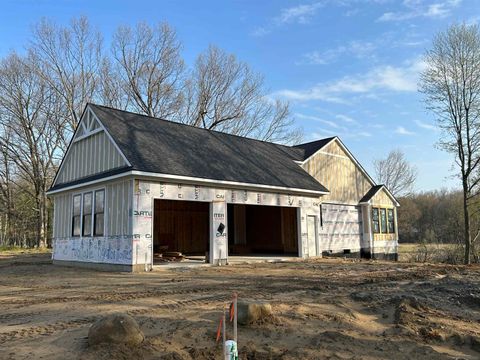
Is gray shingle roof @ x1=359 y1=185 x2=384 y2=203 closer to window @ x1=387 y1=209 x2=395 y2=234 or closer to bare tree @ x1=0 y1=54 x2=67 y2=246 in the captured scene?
window @ x1=387 y1=209 x2=395 y2=234

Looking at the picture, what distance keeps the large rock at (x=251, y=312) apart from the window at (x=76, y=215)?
12303 millimetres

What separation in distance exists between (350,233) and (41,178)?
29.4 metres

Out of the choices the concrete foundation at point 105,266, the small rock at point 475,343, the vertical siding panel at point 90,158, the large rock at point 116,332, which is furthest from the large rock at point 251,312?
the vertical siding panel at point 90,158

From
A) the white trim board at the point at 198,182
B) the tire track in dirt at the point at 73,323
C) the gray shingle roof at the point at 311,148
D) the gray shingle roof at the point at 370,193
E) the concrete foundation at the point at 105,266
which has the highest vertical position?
the gray shingle roof at the point at 311,148

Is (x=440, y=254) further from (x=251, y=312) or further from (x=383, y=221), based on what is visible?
(x=251, y=312)

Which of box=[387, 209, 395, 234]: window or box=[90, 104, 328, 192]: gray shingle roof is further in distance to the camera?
box=[387, 209, 395, 234]: window

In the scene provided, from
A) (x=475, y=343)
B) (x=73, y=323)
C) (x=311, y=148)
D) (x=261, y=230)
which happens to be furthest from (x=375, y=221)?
(x=73, y=323)

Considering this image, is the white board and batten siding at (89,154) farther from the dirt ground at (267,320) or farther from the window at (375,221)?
the window at (375,221)

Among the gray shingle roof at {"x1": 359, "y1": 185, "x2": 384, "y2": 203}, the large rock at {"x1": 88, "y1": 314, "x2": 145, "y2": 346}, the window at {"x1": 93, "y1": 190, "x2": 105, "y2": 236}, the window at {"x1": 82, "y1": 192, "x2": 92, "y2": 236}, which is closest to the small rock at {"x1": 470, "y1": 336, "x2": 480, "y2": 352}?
the large rock at {"x1": 88, "y1": 314, "x2": 145, "y2": 346}

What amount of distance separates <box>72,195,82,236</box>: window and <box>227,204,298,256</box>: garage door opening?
387 inches

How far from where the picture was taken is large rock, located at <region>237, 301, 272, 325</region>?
637 cm

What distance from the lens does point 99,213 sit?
15781 millimetres

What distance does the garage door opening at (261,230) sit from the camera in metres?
24.2

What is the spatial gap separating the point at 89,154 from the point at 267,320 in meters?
12.9
